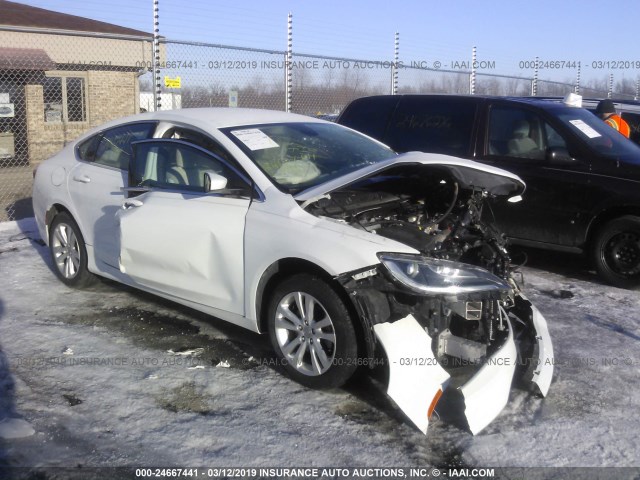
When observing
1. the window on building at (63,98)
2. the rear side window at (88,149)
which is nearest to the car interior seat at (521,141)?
the rear side window at (88,149)

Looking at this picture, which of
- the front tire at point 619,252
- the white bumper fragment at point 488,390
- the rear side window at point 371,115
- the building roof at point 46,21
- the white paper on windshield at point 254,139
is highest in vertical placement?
the building roof at point 46,21

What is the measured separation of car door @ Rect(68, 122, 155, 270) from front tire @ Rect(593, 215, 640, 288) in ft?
13.8

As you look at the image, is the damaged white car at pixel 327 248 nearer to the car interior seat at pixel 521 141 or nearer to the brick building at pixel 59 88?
the car interior seat at pixel 521 141

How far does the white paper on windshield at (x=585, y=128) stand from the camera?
666cm

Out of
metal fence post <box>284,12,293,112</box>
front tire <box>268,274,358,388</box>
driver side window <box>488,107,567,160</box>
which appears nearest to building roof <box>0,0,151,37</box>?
metal fence post <box>284,12,293,112</box>

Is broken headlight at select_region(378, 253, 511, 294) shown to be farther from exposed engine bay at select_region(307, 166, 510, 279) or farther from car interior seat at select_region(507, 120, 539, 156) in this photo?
car interior seat at select_region(507, 120, 539, 156)

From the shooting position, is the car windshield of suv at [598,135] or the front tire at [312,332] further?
the car windshield of suv at [598,135]

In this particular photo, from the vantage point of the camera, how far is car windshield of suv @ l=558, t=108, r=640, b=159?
21.4 ft

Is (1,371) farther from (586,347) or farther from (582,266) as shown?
(582,266)

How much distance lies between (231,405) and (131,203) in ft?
6.24

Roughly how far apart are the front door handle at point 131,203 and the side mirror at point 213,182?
856 millimetres

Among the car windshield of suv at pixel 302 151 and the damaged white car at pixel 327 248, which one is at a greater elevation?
the car windshield of suv at pixel 302 151

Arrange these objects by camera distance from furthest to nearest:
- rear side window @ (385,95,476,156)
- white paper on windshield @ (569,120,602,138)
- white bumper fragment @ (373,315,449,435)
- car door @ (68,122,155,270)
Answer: rear side window @ (385,95,476,156)
white paper on windshield @ (569,120,602,138)
car door @ (68,122,155,270)
white bumper fragment @ (373,315,449,435)

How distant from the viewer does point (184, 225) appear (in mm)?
4578
